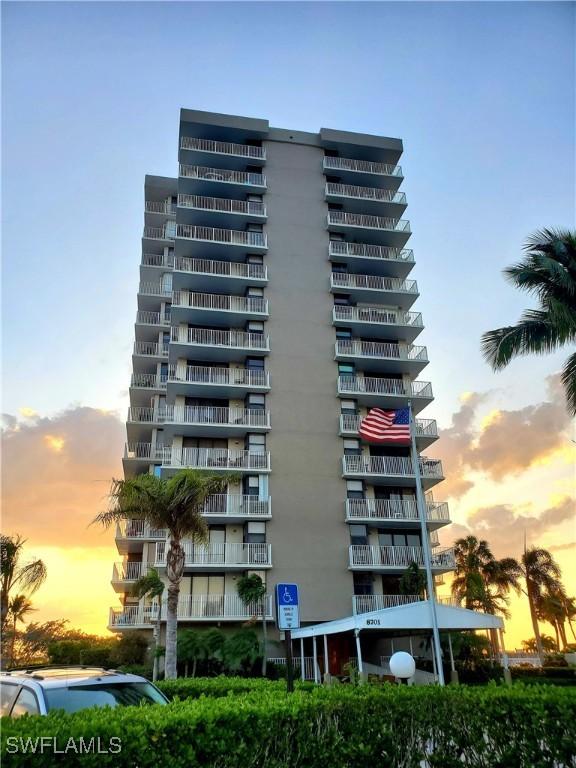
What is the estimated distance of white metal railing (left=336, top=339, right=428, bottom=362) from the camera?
1377 inches

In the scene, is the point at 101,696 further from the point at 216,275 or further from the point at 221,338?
the point at 216,275

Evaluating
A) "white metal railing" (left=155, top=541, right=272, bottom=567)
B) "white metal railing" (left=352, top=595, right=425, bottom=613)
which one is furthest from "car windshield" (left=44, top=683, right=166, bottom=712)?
"white metal railing" (left=352, top=595, right=425, bottom=613)

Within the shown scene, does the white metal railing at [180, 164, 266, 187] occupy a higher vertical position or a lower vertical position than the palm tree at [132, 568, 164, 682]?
higher

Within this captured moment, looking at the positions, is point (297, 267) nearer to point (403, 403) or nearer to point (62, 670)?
point (403, 403)

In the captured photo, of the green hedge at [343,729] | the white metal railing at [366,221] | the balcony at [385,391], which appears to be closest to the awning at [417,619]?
the green hedge at [343,729]

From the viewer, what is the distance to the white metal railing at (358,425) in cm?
3294

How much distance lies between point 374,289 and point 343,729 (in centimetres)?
3214

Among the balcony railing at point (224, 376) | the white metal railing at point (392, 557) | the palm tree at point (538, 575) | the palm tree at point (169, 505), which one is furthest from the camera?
the palm tree at point (538, 575)

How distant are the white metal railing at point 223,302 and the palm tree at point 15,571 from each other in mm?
16558

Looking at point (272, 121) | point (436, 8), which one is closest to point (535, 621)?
point (272, 121)

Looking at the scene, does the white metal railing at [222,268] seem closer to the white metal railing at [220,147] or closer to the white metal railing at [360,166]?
the white metal railing at [220,147]

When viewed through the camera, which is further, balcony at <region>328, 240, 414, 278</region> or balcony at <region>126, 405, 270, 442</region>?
balcony at <region>328, 240, 414, 278</region>

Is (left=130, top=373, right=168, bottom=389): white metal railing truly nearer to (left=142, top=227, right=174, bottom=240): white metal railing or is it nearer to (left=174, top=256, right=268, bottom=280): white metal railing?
(left=174, top=256, right=268, bottom=280): white metal railing

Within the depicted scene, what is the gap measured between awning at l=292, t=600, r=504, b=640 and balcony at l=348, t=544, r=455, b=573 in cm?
798
